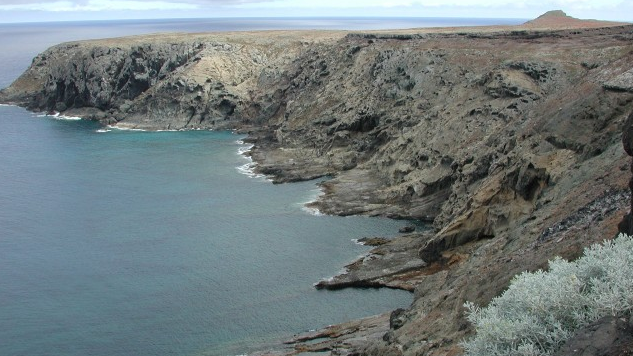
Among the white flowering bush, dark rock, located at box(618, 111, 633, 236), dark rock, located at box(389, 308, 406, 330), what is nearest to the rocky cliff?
dark rock, located at box(389, 308, 406, 330)

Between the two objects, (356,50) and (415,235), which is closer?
(415,235)

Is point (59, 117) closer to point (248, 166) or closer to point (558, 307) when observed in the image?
point (248, 166)

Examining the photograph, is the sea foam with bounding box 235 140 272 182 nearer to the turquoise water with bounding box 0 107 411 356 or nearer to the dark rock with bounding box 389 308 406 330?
the turquoise water with bounding box 0 107 411 356

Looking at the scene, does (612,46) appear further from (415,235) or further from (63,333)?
(63,333)

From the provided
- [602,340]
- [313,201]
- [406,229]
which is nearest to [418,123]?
[313,201]

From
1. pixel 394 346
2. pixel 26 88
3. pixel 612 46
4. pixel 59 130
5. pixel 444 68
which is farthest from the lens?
pixel 26 88

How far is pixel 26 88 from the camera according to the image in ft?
454

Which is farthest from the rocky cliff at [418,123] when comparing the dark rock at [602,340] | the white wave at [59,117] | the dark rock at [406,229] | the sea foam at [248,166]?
the dark rock at [602,340]

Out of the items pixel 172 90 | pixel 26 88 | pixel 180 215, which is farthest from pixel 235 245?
pixel 26 88

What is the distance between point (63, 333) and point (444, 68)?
53739 mm

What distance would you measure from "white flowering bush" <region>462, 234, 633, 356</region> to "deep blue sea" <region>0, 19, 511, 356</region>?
24.8 meters

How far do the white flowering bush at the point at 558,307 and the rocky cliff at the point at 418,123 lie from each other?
700 centimetres

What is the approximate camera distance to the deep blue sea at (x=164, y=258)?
4012cm

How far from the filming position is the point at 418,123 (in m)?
73.7
